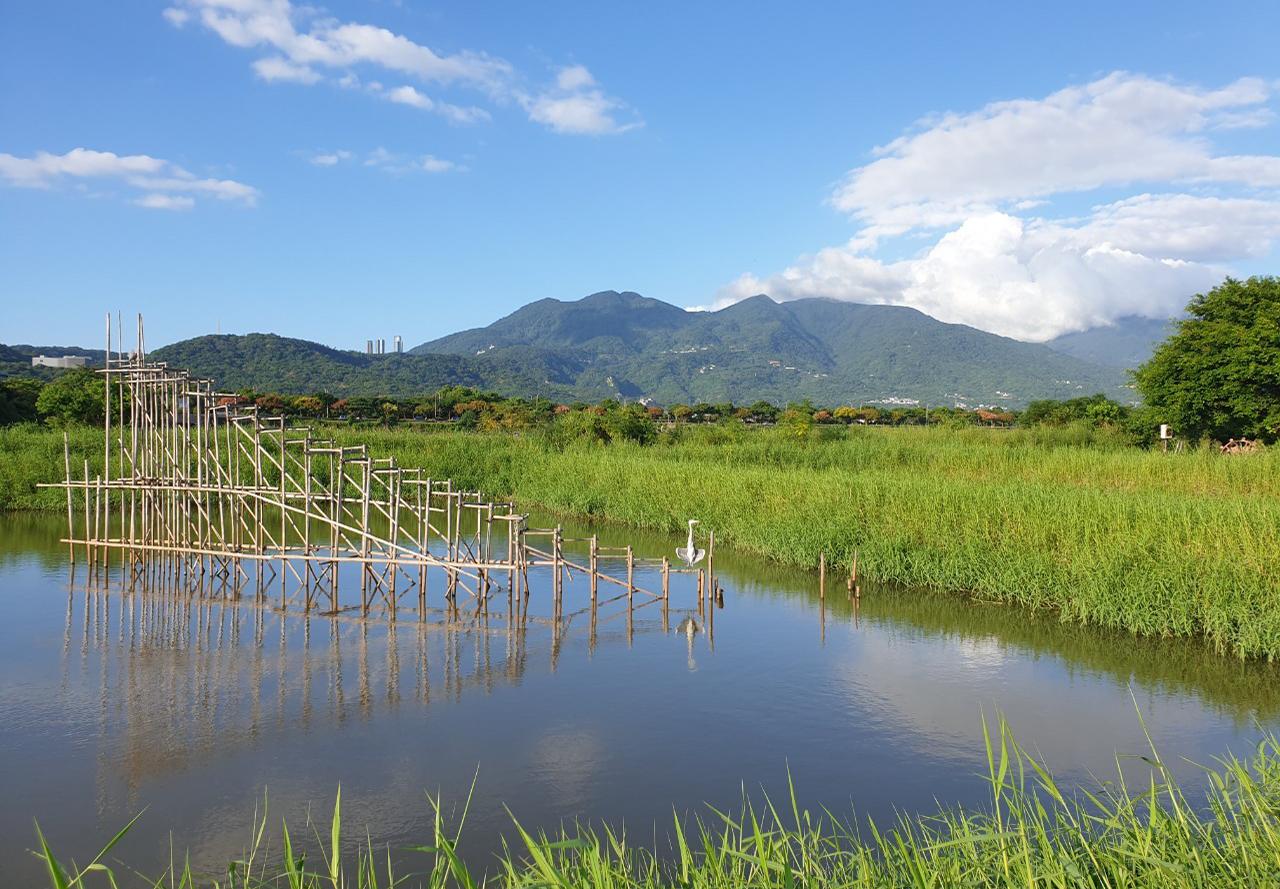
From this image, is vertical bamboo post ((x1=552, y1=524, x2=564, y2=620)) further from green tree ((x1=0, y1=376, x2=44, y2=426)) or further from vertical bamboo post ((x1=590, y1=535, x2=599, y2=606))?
green tree ((x1=0, y1=376, x2=44, y2=426))

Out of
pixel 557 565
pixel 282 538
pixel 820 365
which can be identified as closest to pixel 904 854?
pixel 557 565

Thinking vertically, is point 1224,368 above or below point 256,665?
above

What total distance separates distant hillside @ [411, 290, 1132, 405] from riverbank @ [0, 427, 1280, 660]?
306 feet

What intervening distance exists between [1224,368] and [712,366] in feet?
419

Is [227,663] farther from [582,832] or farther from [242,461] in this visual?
[242,461]

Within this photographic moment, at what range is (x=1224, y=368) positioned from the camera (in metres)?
25.5

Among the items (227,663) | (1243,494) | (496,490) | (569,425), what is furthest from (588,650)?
(569,425)

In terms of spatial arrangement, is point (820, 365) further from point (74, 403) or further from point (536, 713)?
point (536, 713)

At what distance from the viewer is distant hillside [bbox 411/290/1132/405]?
13875cm

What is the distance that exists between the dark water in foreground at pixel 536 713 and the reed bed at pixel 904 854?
0.31 metres

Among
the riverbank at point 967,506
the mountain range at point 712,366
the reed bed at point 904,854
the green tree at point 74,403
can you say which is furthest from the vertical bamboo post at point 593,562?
the mountain range at point 712,366

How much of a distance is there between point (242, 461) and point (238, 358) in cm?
5035

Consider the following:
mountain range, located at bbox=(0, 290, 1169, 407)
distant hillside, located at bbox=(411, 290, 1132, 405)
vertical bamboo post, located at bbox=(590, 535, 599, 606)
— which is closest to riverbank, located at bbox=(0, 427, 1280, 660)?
vertical bamboo post, located at bbox=(590, 535, 599, 606)

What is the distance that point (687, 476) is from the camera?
23.2m
